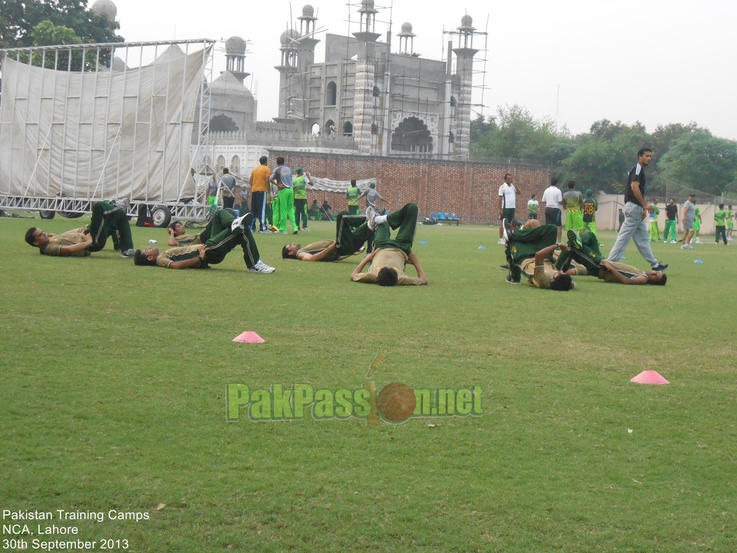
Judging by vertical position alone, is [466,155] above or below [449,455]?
above

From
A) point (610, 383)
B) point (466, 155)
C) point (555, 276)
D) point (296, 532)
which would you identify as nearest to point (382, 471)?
point (296, 532)

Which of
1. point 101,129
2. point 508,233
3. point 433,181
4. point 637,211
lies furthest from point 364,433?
Answer: point 433,181

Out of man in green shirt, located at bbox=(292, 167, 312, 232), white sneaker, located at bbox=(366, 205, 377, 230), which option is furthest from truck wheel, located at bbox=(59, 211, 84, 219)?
white sneaker, located at bbox=(366, 205, 377, 230)

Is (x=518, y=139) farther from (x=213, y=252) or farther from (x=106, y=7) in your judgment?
(x=213, y=252)

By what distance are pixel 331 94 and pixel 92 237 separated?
70578 mm

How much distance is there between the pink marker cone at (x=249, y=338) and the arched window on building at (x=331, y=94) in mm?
75564

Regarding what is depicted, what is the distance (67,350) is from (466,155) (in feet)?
245

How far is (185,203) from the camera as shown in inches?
872

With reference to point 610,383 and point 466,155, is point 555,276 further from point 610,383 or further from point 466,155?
point 466,155

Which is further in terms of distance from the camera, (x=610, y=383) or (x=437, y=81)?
(x=437, y=81)

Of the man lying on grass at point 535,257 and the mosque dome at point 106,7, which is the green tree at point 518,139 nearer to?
the mosque dome at point 106,7

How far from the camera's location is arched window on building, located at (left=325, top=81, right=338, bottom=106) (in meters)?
80.1

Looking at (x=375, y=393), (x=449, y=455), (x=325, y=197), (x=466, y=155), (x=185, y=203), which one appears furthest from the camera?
(x=466, y=155)

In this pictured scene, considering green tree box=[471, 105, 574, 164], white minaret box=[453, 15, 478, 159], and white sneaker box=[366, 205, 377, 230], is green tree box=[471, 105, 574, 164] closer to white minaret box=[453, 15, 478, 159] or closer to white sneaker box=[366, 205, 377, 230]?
white minaret box=[453, 15, 478, 159]
